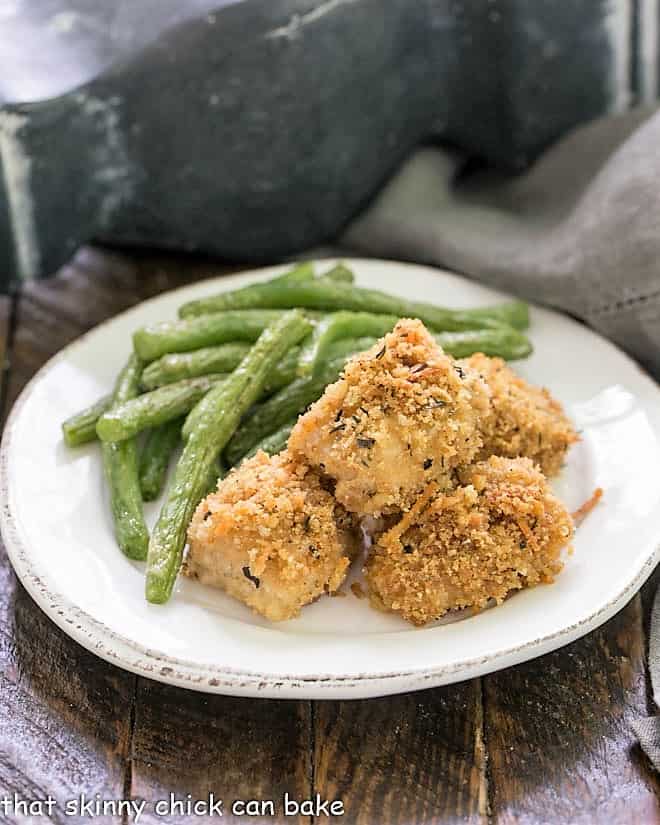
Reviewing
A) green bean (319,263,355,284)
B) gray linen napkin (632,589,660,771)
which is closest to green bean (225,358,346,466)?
green bean (319,263,355,284)

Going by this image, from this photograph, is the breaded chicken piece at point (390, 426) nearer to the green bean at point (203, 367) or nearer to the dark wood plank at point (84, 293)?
Result: the green bean at point (203, 367)

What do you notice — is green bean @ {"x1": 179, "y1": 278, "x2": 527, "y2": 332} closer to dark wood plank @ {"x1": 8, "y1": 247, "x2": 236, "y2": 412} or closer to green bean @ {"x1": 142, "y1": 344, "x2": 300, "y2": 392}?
green bean @ {"x1": 142, "y1": 344, "x2": 300, "y2": 392}

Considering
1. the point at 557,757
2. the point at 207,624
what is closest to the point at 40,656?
the point at 207,624

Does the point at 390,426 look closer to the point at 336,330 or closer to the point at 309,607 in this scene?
the point at 309,607

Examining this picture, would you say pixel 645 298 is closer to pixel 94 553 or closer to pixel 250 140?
pixel 250 140

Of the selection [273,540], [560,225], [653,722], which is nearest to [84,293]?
[560,225]

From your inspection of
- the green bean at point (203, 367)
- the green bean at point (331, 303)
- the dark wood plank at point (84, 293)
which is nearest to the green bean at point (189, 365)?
the green bean at point (203, 367)
